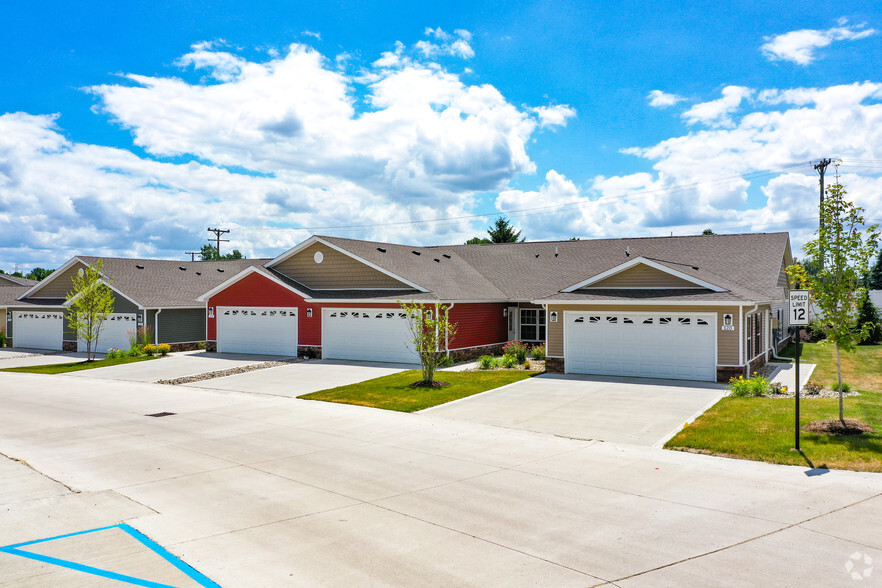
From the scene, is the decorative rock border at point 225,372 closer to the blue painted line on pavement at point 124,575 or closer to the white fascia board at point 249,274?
the white fascia board at point 249,274

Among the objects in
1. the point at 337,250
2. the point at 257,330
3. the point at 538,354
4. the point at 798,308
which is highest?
the point at 337,250

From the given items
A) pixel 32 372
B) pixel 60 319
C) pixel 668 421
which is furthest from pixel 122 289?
pixel 668 421

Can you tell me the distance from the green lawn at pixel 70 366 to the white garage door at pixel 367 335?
29.9 ft

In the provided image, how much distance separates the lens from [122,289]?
3375 centimetres

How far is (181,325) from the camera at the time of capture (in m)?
34.3

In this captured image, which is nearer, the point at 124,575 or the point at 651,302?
the point at 124,575

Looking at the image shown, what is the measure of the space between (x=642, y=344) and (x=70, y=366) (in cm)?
2376

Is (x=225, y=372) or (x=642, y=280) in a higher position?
(x=642, y=280)

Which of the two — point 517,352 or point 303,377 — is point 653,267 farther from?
point 303,377

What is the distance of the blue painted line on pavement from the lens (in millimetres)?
6293

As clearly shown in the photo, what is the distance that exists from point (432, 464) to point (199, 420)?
709 cm

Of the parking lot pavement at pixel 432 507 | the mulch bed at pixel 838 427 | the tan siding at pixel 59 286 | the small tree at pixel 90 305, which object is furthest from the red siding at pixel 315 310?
the mulch bed at pixel 838 427

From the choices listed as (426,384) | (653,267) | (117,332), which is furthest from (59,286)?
(653,267)

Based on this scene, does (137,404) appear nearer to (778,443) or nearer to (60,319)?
(778,443)
